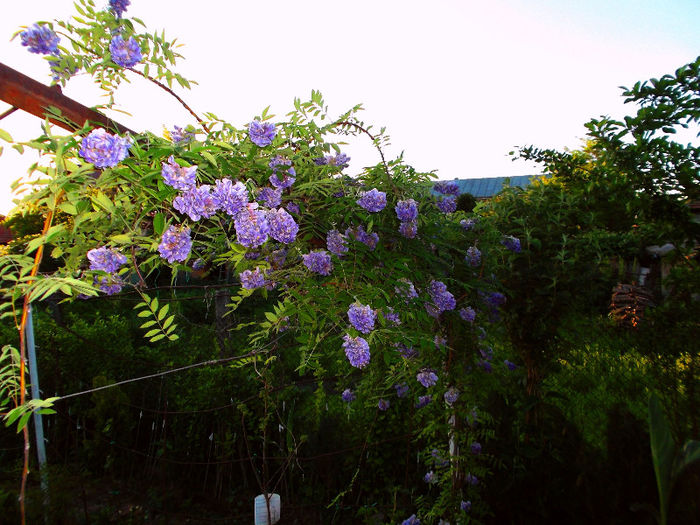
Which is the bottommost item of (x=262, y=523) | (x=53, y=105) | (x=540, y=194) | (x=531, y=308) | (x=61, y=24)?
(x=262, y=523)

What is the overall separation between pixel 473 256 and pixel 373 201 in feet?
2.42

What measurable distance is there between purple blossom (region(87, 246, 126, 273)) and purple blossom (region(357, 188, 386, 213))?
0.80 m

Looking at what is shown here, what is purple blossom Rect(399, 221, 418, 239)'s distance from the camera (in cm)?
176

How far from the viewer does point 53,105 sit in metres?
1.29

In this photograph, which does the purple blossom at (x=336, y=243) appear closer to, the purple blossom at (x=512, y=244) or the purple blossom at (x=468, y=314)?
the purple blossom at (x=468, y=314)

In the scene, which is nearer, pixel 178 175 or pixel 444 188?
pixel 178 175

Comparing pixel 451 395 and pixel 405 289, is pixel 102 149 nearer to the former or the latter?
pixel 405 289

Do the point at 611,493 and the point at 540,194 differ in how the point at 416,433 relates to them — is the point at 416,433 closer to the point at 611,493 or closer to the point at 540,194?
the point at 611,493

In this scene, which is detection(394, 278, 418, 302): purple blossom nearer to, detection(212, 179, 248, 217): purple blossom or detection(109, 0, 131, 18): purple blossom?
detection(212, 179, 248, 217): purple blossom

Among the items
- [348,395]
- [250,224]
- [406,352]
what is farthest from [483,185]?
[250,224]

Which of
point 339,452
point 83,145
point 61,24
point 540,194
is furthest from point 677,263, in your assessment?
point 61,24

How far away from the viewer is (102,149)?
112 centimetres

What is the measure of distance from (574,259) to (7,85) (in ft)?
7.98

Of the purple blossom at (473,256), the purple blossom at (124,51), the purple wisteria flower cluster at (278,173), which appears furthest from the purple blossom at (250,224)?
the purple blossom at (473,256)
